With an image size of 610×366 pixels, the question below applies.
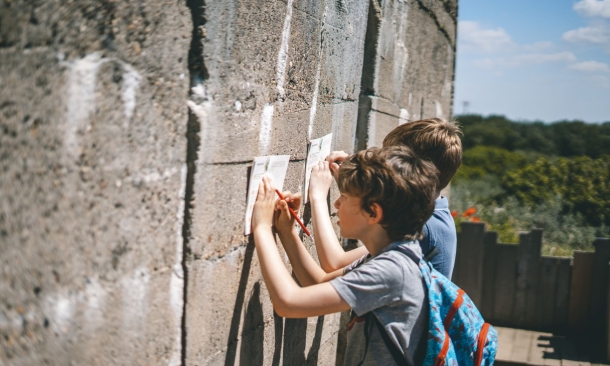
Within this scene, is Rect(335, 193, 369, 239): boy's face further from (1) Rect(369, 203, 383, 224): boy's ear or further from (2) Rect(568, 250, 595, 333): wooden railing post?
(2) Rect(568, 250, 595, 333): wooden railing post

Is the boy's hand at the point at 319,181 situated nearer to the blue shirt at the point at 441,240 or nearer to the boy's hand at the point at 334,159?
the boy's hand at the point at 334,159

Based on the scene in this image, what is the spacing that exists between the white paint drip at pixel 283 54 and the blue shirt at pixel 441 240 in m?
0.65

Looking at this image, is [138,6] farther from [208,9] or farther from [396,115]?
[396,115]

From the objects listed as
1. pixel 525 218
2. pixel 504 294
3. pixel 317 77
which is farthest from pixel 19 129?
pixel 525 218

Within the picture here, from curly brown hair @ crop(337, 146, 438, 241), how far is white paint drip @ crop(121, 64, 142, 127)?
708mm

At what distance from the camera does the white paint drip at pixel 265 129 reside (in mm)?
1793

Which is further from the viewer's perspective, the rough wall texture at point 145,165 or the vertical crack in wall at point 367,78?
the vertical crack in wall at point 367,78

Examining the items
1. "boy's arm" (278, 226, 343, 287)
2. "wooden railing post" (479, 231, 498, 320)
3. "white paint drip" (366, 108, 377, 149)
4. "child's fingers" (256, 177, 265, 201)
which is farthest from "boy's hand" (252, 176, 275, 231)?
"wooden railing post" (479, 231, 498, 320)

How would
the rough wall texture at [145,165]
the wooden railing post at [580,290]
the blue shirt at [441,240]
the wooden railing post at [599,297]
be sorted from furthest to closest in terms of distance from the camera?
the wooden railing post at [580,290]
the wooden railing post at [599,297]
the blue shirt at [441,240]
the rough wall texture at [145,165]

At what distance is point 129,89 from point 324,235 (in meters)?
1.00

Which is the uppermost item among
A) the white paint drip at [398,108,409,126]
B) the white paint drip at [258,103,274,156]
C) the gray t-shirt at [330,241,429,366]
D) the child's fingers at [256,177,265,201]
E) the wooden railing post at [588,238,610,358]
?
the white paint drip at [398,108,409,126]

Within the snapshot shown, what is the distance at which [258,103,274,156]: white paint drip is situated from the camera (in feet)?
5.88

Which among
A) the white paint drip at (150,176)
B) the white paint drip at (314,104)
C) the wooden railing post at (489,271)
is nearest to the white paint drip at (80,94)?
the white paint drip at (150,176)

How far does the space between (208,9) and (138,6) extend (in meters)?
0.22
